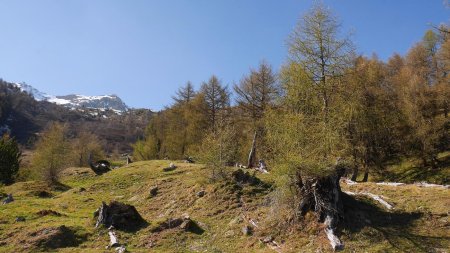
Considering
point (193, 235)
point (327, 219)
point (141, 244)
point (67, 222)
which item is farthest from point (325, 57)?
point (67, 222)

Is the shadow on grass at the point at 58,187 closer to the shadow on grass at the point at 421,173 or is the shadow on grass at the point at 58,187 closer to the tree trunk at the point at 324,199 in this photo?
the tree trunk at the point at 324,199

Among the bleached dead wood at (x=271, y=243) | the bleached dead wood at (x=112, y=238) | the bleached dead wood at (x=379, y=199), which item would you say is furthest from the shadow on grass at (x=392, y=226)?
the bleached dead wood at (x=112, y=238)

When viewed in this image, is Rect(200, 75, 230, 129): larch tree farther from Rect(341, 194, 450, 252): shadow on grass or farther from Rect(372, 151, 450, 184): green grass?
Rect(341, 194, 450, 252): shadow on grass

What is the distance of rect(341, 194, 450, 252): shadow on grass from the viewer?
1480cm

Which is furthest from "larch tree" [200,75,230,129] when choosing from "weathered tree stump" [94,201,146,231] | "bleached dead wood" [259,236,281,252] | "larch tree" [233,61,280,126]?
"bleached dead wood" [259,236,281,252]

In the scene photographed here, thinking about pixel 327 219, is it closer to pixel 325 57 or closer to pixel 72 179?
pixel 325 57

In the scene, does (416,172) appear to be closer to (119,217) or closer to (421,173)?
(421,173)

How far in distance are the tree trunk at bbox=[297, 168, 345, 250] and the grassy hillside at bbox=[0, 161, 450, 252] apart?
45cm

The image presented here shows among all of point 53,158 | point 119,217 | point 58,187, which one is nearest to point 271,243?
point 119,217

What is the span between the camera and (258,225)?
18828 millimetres

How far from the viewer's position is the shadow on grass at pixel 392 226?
48.5 ft

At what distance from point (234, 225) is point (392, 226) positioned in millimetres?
7733

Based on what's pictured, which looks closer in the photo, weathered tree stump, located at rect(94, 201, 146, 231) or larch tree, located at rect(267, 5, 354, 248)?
larch tree, located at rect(267, 5, 354, 248)

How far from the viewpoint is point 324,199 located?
56.6 ft
